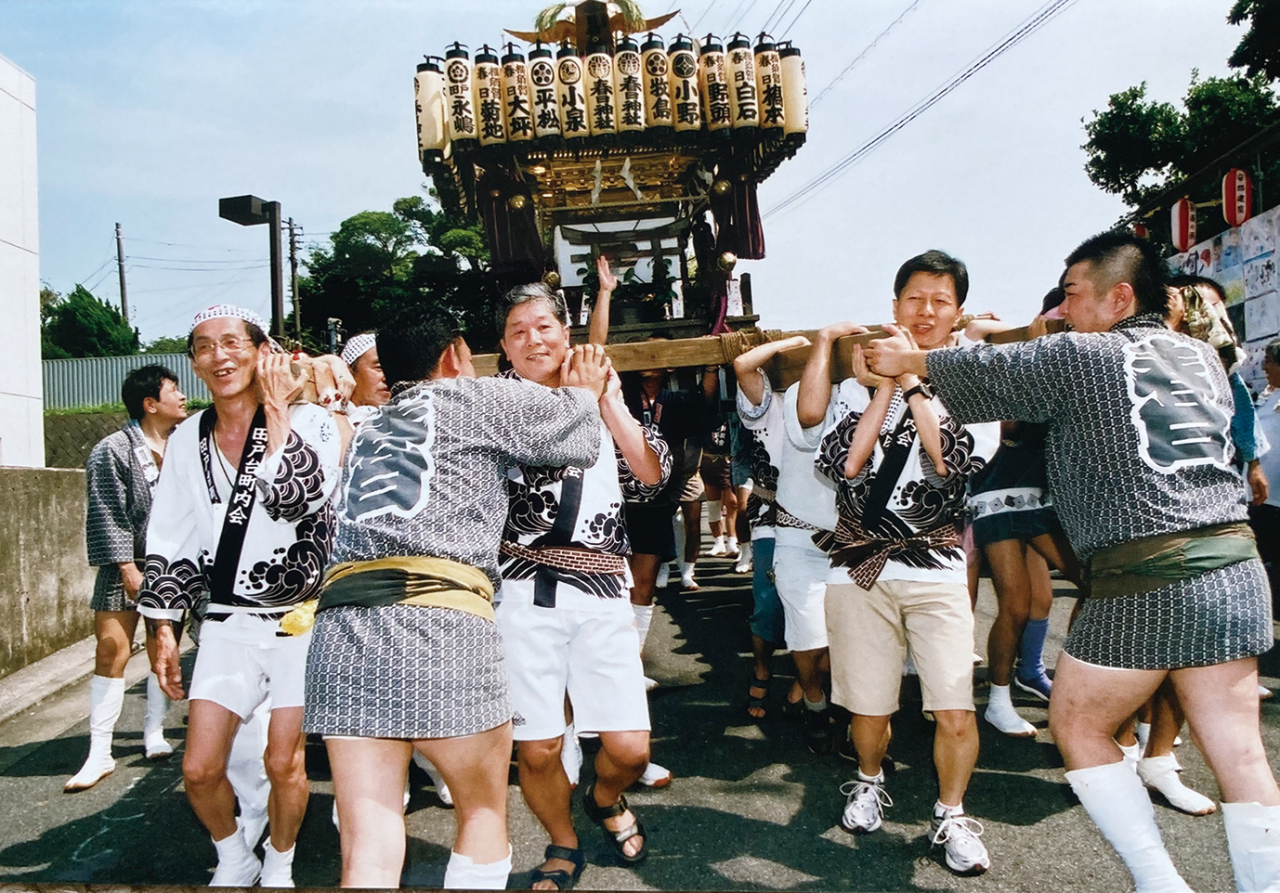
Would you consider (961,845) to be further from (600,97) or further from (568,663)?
(600,97)

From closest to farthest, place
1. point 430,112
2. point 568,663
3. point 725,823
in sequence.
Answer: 1. point 568,663
2. point 725,823
3. point 430,112

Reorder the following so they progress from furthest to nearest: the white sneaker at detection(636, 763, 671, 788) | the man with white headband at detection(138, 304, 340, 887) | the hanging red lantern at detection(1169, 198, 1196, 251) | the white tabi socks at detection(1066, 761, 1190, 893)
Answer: the hanging red lantern at detection(1169, 198, 1196, 251) → the white sneaker at detection(636, 763, 671, 788) → the man with white headband at detection(138, 304, 340, 887) → the white tabi socks at detection(1066, 761, 1190, 893)

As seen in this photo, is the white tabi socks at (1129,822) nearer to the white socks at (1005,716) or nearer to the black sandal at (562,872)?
the black sandal at (562,872)

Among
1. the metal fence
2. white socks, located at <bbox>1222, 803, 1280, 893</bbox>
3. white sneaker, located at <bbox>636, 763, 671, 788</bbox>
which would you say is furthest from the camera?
the metal fence

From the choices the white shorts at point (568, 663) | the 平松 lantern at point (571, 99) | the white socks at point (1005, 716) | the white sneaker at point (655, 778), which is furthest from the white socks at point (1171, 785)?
the 平松 lantern at point (571, 99)

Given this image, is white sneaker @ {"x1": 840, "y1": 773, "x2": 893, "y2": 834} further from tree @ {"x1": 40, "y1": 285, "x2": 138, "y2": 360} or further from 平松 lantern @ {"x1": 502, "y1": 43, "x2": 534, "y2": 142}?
tree @ {"x1": 40, "y1": 285, "x2": 138, "y2": 360}

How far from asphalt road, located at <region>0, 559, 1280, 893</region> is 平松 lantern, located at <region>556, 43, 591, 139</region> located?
7.80 m

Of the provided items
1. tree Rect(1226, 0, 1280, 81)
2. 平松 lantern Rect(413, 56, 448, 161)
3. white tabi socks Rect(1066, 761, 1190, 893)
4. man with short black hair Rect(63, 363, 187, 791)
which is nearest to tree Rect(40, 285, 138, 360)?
平松 lantern Rect(413, 56, 448, 161)

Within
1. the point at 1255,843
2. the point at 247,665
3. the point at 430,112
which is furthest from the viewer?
the point at 430,112

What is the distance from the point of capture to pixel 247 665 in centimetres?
298

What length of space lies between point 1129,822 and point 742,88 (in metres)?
9.85

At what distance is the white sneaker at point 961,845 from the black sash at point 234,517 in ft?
8.44

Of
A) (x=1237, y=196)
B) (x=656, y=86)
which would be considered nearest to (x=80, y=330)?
(x=656, y=86)

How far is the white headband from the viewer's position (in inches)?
174
